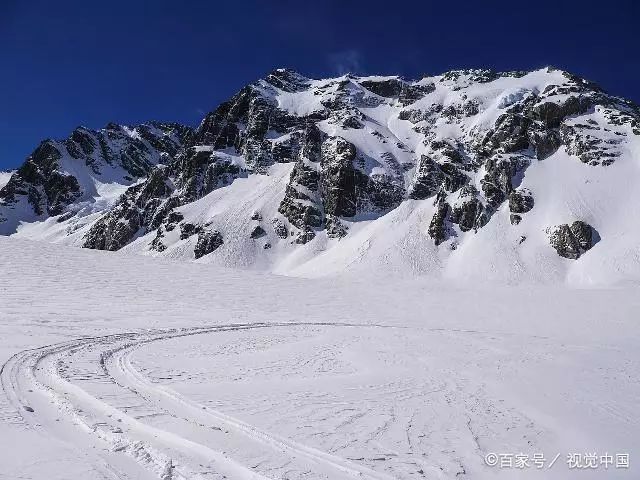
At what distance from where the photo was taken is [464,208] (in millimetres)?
66375

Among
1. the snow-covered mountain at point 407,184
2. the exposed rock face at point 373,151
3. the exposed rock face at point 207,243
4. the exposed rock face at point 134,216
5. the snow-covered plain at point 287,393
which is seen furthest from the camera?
the exposed rock face at point 134,216

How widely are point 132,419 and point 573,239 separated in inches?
2346

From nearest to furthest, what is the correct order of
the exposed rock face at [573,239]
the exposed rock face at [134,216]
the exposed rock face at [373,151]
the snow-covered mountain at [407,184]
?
the exposed rock face at [573,239] → the snow-covered mountain at [407,184] → the exposed rock face at [373,151] → the exposed rock face at [134,216]

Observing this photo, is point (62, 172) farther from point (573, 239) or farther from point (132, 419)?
point (132, 419)

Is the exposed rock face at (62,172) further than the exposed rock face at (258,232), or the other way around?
the exposed rock face at (62,172)

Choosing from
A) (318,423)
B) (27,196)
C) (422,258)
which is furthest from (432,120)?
(27,196)

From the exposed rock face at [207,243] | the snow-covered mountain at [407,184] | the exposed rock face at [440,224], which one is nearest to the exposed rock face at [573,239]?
the snow-covered mountain at [407,184]

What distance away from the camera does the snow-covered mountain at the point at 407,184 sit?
5836 centimetres

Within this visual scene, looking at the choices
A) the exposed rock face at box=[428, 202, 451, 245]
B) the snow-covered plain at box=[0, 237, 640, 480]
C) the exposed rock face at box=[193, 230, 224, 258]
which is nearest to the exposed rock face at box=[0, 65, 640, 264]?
the exposed rock face at box=[428, 202, 451, 245]

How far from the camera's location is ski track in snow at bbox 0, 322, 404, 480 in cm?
563

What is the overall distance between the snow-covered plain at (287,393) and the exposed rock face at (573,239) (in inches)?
1283

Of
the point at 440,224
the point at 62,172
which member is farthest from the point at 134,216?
the point at 62,172

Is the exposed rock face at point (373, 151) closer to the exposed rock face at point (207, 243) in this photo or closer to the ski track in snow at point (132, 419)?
the exposed rock face at point (207, 243)

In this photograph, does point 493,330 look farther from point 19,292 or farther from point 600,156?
point 600,156
